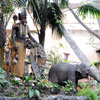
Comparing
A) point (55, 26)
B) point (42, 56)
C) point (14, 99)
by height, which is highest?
point (55, 26)

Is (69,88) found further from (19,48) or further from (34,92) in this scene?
(19,48)

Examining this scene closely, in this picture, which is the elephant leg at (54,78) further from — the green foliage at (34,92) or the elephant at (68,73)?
the green foliage at (34,92)

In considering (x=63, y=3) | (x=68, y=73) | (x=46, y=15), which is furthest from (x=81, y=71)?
(x=63, y=3)

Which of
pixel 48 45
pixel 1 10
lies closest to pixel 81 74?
pixel 1 10

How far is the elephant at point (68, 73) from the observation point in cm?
885

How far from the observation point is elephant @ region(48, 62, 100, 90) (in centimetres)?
885

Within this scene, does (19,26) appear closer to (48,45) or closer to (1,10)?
(1,10)

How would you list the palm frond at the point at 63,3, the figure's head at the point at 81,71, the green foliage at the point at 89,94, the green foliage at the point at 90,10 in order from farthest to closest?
the palm frond at the point at 63,3, the green foliage at the point at 90,10, the figure's head at the point at 81,71, the green foliage at the point at 89,94

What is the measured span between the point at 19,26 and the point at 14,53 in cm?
96

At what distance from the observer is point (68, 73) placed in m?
8.95

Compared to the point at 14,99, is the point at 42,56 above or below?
above

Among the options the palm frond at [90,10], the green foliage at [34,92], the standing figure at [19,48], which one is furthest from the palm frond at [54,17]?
the green foliage at [34,92]

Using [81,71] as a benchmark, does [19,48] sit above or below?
above

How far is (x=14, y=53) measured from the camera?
30.0ft
